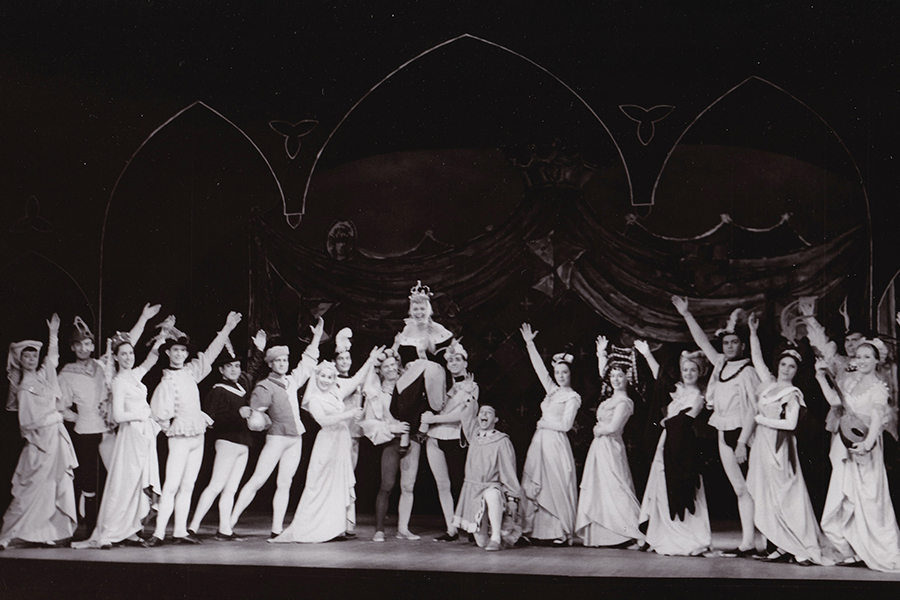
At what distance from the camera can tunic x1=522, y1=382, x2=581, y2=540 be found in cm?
702

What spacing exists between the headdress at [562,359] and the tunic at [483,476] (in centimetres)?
64

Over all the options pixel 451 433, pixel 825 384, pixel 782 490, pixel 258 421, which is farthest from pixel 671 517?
pixel 258 421

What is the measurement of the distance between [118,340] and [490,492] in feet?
10.3

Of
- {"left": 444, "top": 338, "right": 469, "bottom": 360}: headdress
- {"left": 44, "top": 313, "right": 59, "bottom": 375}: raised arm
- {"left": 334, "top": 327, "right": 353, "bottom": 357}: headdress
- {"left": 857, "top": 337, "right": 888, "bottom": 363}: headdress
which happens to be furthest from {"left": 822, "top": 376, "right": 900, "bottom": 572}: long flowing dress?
{"left": 44, "top": 313, "right": 59, "bottom": 375}: raised arm

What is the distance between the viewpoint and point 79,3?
795cm

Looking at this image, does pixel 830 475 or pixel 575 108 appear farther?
pixel 575 108

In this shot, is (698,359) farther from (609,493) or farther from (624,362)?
(609,493)

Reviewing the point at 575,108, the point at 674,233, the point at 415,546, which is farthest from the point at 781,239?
the point at 415,546

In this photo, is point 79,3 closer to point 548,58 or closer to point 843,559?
point 548,58

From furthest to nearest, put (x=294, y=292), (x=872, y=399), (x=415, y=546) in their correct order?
1. (x=294, y=292)
2. (x=415, y=546)
3. (x=872, y=399)

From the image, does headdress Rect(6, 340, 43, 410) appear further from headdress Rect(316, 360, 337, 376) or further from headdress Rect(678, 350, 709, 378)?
headdress Rect(678, 350, 709, 378)

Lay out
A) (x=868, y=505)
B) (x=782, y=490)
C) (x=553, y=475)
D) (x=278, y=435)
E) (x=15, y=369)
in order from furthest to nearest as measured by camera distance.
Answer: (x=15, y=369) < (x=278, y=435) < (x=553, y=475) < (x=782, y=490) < (x=868, y=505)

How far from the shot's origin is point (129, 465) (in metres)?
7.37

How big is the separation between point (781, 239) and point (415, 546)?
11.2 feet
